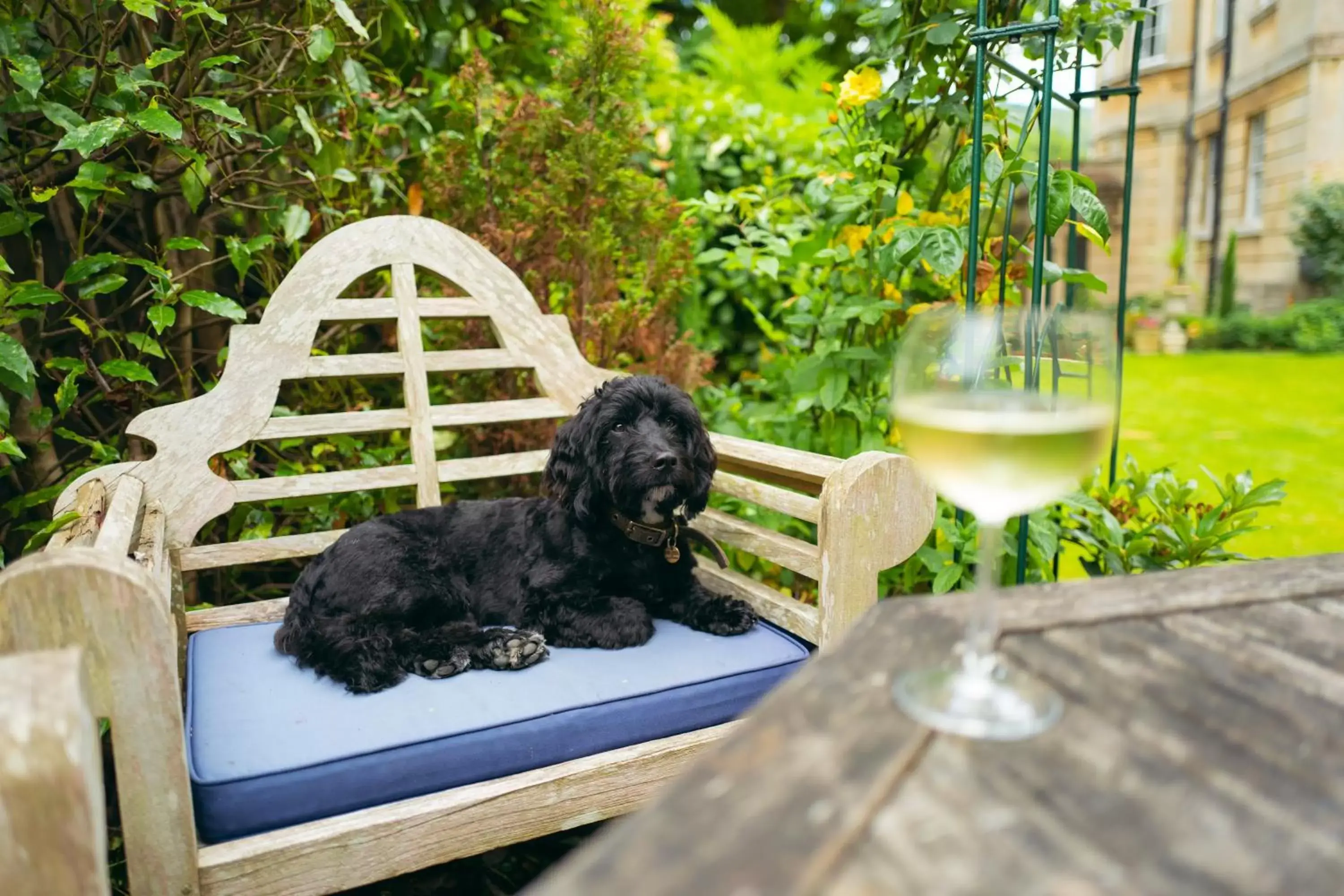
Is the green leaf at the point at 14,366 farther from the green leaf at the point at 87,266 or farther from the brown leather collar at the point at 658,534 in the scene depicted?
the brown leather collar at the point at 658,534

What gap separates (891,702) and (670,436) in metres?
1.46

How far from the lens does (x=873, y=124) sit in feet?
9.50

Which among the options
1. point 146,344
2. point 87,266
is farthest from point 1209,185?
point 87,266

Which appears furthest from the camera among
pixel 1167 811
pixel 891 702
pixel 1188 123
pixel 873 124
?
pixel 1188 123

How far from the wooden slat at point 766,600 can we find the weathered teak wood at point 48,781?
1.49m

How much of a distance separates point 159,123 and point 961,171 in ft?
6.71

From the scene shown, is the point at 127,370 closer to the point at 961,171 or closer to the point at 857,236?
the point at 857,236

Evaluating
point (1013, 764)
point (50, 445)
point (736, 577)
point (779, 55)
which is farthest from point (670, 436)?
point (779, 55)

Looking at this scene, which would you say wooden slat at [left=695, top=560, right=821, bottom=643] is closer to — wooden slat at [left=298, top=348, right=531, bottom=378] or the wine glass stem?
wooden slat at [left=298, top=348, right=531, bottom=378]

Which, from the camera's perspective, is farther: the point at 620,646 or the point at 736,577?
the point at 736,577

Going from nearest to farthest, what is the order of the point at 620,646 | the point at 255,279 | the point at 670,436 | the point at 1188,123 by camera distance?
the point at 620,646 → the point at 670,436 → the point at 255,279 → the point at 1188,123

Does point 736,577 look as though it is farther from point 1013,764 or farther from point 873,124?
point 1013,764

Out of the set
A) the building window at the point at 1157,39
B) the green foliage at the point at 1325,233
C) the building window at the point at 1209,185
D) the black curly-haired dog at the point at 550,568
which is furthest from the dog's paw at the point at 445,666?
the building window at the point at 1157,39

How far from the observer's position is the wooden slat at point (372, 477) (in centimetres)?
238
